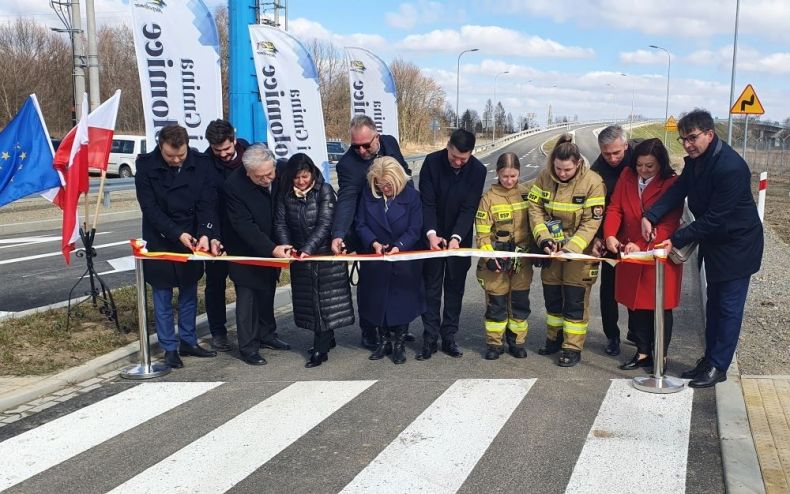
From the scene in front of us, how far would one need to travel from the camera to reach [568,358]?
637 centimetres

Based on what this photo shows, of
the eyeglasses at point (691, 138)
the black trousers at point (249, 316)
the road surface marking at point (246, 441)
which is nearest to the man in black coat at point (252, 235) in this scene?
the black trousers at point (249, 316)

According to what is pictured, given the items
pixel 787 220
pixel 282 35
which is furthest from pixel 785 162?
pixel 282 35

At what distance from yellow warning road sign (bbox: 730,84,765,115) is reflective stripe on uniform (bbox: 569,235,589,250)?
18.4 meters

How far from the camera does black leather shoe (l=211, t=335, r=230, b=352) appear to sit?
7090 mm

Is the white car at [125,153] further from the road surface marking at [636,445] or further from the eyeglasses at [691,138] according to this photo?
the road surface marking at [636,445]

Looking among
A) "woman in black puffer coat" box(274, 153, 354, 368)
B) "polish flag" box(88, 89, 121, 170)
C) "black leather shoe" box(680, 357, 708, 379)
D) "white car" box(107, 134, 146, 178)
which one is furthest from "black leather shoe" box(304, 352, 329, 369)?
"white car" box(107, 134, 146, 178)

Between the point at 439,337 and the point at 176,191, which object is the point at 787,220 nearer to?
the point at 439,337

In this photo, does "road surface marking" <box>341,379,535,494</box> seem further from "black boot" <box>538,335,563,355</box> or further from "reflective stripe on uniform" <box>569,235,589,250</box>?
"reflective stripe on uniform" <box>569,235,589,250</box>

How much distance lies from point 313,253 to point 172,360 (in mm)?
1576

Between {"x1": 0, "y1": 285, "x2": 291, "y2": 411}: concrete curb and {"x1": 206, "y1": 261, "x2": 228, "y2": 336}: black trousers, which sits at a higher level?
{"x1": 206, "y1": 261, "x2": 228, "y2": 336}: black trousers

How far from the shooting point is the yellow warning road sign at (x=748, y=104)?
21.7m

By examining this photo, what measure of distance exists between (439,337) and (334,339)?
1.08m

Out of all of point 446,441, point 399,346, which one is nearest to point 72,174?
point 399,346

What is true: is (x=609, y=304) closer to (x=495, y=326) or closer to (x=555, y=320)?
(x=555, y=320)
